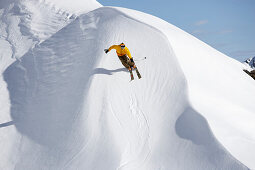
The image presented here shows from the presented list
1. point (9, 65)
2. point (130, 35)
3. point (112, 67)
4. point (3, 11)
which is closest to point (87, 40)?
point (130, 35)

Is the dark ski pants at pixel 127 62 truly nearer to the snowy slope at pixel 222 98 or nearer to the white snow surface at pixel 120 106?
the white snow surface at pixel 120 106

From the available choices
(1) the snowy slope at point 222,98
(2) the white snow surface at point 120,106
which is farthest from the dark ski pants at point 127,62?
(1) the snowy slope at point 222,98

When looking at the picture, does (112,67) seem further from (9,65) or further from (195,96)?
(9,65)

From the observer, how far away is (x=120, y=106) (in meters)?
9.22

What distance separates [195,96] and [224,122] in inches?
58.5

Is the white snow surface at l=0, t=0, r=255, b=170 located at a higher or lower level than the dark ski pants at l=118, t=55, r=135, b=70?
lower

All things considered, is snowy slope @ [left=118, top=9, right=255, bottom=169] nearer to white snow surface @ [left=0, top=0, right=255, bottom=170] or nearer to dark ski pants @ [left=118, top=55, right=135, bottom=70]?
white snow surface @ [left=0, top=0, right=255, bottom=170]

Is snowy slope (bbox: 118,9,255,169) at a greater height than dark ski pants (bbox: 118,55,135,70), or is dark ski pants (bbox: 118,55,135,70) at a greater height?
dark ski pants (bbox: 118,55,135,70)

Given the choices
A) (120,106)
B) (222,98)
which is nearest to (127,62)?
(120,106)

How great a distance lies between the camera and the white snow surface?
7465 mm

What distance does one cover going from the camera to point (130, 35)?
12938 mm

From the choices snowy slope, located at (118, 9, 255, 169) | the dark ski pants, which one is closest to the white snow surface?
snowy slope, located at (118, 9, 255, 169)

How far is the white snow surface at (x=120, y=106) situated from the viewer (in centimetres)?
746

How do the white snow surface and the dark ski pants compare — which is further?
the dark ski pants
